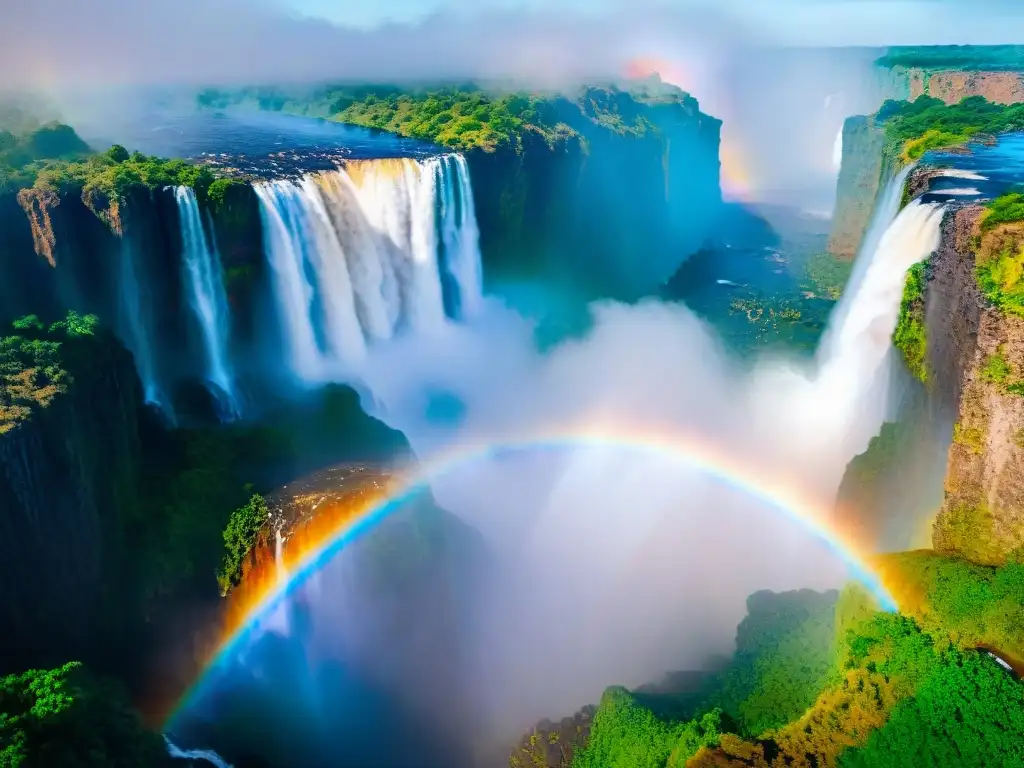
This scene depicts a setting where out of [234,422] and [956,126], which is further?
[956,126]

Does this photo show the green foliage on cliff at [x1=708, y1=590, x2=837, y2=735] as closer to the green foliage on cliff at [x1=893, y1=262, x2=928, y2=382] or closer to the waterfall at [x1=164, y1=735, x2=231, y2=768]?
the green foliage on cliff at [x1=893, y1=262, x2=928, y2=382]

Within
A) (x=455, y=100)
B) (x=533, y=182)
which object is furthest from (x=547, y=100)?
(x=533, y=182)

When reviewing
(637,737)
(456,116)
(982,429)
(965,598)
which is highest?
(456,116)

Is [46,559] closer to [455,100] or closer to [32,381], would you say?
[32,381]

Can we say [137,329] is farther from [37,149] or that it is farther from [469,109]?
[469,109]

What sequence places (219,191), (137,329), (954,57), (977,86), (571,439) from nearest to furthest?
(137,329), (219,191), (571,439), (977,86), (954,57)

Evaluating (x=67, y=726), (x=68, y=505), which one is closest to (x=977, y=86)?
(x=68, y=505)

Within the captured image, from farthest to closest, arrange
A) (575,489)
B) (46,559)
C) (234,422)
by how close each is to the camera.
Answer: (575,489)
(234,422)
(46,559)
